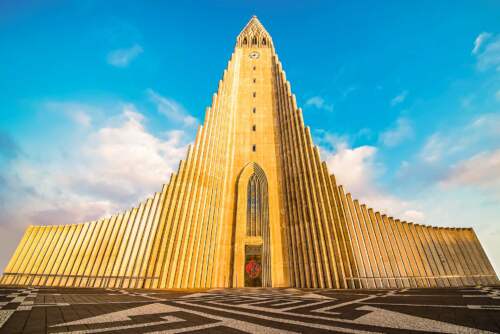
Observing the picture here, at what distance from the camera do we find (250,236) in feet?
57.1

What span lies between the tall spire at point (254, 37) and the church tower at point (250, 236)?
11972mm

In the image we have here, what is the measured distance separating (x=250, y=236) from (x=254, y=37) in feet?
93.5

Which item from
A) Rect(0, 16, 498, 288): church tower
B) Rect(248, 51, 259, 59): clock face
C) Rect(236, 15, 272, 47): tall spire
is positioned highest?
Rect(236, 15, 272, 47): tall spire

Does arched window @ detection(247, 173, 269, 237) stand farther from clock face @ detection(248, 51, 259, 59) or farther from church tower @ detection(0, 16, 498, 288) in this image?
clock face @ detection(248, 51, 259, 59)

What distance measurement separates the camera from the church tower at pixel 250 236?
1467cm

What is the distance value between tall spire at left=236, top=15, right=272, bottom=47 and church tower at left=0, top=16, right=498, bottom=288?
12.0 meters

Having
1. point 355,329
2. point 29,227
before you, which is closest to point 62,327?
point 355,329

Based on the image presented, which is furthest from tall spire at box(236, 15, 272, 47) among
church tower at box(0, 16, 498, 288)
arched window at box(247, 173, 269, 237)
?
arched window at box(247, 173, 269, 237)

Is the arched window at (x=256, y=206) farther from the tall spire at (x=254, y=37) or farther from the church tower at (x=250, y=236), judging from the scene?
the tall spire at (x=254, y=37)

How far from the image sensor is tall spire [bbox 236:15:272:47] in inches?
1150

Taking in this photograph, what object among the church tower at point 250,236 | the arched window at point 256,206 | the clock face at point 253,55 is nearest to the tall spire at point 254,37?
the clock face at point 253,55

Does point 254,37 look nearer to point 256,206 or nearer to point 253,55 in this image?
point 253,55

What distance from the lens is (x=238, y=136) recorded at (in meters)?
21.7

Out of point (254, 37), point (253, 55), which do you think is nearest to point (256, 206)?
point (253, 55)
